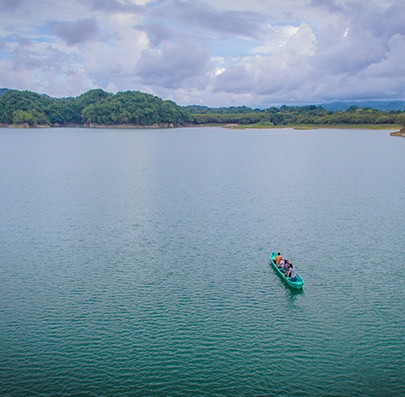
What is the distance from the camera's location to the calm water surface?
17.8m

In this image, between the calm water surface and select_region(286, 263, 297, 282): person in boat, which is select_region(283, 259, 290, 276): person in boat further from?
the calm water surface

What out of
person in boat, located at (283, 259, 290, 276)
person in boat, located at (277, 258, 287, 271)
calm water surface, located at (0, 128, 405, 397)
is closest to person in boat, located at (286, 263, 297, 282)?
person in boat, located at (283, 259, 290, 276)

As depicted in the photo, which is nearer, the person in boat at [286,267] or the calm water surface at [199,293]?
the calm water surface at [199,293]

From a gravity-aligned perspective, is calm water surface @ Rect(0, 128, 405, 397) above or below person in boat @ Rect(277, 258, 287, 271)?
below

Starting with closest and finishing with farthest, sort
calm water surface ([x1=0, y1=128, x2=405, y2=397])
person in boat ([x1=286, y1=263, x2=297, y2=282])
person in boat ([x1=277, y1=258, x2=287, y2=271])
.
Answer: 1. calm water surface ([x1=0, y1=128, x2=405, y2=397])
2. person in boat ([x1=286, y1=263, x2=297, y2=282])
3. person in boat ([x1=277, y1=258, x2=287, y2=271])

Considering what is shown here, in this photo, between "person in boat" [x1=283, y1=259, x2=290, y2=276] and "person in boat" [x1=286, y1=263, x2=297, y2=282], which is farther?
"person in boat" [x1=283, y1=259, x2=290, y2=276]

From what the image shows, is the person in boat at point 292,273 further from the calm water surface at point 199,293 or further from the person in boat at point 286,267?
the calm water surface at point 199,293

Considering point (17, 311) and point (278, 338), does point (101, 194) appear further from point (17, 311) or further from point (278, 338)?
point (278, 338)

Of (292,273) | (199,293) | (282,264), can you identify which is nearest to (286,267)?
(282,264)

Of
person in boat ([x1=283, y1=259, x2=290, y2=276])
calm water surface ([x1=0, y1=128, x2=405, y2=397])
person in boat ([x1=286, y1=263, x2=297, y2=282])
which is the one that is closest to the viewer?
calm water surface ([x1=0, y1=128, x2=405, y2=397])

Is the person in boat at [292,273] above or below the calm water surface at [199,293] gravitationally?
above

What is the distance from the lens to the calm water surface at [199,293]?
17812 mm

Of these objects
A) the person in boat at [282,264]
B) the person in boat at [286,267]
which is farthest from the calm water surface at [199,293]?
the person in boat at [282,264]

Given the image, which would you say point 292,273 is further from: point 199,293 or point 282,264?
point 199,293
